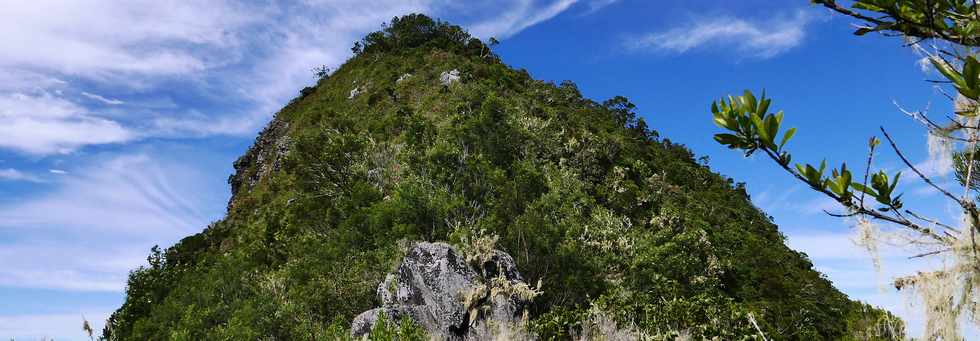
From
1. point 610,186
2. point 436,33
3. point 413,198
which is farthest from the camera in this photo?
point 436,33

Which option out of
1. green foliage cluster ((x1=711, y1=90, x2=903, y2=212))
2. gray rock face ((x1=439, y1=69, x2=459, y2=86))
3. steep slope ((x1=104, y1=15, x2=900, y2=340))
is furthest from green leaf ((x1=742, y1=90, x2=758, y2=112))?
gray rock face ((x1=439, y1=69, x2=459, y2=86))

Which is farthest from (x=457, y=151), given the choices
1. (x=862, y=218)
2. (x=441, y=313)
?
(x=862, y=218)

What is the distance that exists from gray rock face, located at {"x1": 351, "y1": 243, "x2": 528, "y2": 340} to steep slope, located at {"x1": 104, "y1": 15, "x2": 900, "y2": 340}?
51.3 inches

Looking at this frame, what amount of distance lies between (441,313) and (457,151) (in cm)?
1352

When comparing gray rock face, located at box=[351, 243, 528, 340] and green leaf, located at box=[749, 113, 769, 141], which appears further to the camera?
gray rock face, located at box=[351, 243, 528, 340]

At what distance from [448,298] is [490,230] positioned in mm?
6275

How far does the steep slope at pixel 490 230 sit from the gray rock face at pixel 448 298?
51.3 inches

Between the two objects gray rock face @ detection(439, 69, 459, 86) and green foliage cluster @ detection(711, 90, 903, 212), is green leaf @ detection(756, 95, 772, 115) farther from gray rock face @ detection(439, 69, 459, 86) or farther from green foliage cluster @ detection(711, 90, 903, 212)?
gray rock face @ detection(439, 69, 459, 86)

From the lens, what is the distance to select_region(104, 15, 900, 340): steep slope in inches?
736

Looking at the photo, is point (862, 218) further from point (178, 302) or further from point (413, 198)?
point (178, 302)

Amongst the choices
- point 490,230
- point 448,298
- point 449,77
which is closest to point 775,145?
point 448,298

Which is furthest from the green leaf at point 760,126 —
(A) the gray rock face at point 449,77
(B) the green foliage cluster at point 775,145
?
(A) the gray rock face at point 449,77

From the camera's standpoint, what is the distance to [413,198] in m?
21.2

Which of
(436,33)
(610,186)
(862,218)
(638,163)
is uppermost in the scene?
(436,33)
